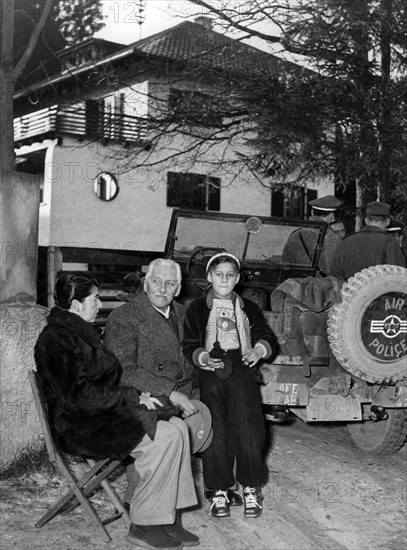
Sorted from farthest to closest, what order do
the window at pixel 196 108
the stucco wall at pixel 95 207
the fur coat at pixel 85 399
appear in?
the stucco wall at pixel 95 207 < the window at pixel 196 108 < the fur coat at pixel 85 399

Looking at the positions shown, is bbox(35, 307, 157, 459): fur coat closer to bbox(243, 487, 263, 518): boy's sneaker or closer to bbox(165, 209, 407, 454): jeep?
bbox(243, 487, 263, 518): boy's sneaker

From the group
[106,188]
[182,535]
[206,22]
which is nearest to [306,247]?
[182,535]

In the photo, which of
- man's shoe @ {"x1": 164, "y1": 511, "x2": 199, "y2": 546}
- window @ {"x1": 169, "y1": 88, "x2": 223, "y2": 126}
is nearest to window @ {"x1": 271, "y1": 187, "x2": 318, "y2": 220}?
window @ {"x1": 169, "y1": 88, "x2": 223, "y2": 126}

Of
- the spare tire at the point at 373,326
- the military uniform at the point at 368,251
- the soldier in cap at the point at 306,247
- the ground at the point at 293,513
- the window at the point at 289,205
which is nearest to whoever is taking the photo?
the ground at the point at 293,513

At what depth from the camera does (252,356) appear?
177 inches

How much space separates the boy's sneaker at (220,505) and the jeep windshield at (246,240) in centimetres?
264

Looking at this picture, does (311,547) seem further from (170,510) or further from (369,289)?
(369,289)

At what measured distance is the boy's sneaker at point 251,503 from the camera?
14.6ft

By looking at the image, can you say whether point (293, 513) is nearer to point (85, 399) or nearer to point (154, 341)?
Answer: point (154, 341)

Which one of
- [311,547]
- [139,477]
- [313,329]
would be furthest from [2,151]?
[311,547]

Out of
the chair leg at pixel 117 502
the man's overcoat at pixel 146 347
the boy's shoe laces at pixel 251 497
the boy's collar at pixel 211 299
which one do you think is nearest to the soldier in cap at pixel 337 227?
the boy's collar at pixel 211 299

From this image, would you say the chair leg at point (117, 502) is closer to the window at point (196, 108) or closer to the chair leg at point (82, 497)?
the chair leg at point (82, 497)

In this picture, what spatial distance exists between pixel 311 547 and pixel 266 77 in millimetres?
8812

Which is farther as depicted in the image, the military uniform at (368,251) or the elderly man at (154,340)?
the military uniform at (368,251)
